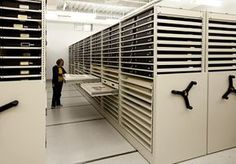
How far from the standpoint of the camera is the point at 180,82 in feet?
7.50

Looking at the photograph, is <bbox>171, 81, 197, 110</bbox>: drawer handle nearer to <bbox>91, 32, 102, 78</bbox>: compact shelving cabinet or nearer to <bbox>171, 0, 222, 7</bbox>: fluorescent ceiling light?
<bbox>91, 32, 102, 78</bbox>: compact shelving cabinet

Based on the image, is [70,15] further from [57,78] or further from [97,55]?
[97,55]

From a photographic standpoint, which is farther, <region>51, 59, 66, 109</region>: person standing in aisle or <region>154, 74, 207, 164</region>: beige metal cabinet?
<region>51, 59, 66, 109</region>: person standing in aisle

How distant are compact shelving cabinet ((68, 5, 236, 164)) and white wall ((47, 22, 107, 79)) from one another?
28.1ft

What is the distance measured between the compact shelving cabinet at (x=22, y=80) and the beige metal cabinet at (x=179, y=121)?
1266 mm

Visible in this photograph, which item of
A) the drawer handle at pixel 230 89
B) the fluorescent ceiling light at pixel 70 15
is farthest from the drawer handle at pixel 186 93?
the fluorescent ceiling light at pixel 70 15

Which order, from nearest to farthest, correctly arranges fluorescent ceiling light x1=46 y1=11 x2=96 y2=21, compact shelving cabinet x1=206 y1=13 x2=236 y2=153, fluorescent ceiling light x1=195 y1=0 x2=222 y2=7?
compact shelving cabinet x1=206 y1=13 x2=236 y2=153 < fluorescent ceiling light x1=195 y1=0 x2=222 y2=7 < fluorescent ceiling light x1=46 y1=11 x2=96 y2=21

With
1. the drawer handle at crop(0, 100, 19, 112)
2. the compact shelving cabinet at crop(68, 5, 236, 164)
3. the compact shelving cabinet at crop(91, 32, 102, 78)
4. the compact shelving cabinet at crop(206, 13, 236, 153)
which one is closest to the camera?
the drawer handle at crop(0, 100, 19, 112)

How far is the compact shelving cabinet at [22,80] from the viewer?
162 cm

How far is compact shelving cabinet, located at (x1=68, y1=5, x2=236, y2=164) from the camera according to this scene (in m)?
2.20

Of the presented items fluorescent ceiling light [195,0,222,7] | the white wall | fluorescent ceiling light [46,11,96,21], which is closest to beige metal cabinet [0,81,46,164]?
fluorescent ceiling light [195,0,222,7]

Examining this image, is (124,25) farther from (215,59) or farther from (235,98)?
(235,98)

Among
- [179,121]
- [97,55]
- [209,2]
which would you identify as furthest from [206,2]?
[179,121]

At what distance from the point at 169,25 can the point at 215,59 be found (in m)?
0.84
